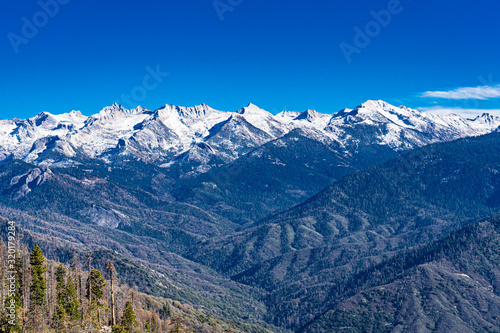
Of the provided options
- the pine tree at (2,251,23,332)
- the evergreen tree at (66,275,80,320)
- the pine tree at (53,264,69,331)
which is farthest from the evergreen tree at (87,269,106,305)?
the pine tree at (2,251,23,332)

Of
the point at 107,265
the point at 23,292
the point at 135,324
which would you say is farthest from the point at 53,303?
the point at 107,265

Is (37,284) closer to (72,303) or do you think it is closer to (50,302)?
(72,303)

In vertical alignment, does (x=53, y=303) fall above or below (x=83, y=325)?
above

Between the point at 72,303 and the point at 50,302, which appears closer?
the point at 72,303

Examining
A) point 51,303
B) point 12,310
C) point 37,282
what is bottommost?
point 12,310

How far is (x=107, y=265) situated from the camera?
403 feet

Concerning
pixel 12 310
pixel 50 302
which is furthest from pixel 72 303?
pixel 12 310

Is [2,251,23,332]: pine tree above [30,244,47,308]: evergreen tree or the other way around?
the other way around

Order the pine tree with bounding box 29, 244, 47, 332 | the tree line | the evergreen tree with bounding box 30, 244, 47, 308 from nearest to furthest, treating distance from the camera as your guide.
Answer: the tree line
the pine tree with bounding box 29, 244, 47, 332
the evergreen tree with bounding box 30, 244, 47, 308

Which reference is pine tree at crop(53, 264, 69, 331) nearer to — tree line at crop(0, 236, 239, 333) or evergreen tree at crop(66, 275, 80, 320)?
tree line at crop(0, 236, 239, 333)

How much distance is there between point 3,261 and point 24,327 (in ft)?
179

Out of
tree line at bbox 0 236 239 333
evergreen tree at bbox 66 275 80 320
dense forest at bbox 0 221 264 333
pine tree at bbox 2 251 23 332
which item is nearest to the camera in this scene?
pine tree at bbox 2 251 23 332

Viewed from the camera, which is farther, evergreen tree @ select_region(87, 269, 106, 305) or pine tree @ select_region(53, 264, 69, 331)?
evergreen tree @ select_region(87, 269, 106, 305)

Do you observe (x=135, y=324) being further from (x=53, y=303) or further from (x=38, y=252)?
(x=38, y=252)
